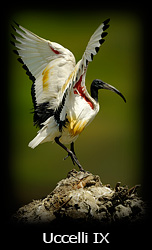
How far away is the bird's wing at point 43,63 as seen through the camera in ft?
18.7

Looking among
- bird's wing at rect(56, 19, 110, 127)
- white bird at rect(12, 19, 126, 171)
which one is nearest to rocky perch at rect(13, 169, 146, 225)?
white bird at rect(12, 19, 126, 171)

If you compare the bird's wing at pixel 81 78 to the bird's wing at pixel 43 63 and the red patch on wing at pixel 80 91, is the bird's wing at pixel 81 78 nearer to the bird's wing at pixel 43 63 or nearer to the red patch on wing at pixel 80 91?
the red patch on wing at pixel 80 91

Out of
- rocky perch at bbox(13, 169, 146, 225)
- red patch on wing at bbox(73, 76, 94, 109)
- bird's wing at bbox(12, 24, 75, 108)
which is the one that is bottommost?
rocky perch at bbox(13, 169, 146, 225)

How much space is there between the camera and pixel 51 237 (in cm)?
486

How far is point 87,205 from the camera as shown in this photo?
15.6ft

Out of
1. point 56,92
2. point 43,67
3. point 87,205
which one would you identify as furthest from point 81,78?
point 87,205

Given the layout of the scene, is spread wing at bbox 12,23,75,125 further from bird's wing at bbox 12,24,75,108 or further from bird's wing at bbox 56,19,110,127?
bird's wing at bbox 56,19,110,127

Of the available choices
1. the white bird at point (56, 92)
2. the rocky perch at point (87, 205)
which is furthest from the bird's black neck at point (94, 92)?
the rocky perch at point (87, 205)

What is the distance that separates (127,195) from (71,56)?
6.30ft

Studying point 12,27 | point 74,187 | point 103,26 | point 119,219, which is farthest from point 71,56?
point 119,219

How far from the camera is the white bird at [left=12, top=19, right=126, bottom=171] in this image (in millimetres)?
5402

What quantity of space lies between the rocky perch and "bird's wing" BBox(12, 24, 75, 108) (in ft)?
3.80

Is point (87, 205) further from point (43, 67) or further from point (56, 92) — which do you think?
point (43, 67)

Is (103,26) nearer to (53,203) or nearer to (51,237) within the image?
(53,203)
